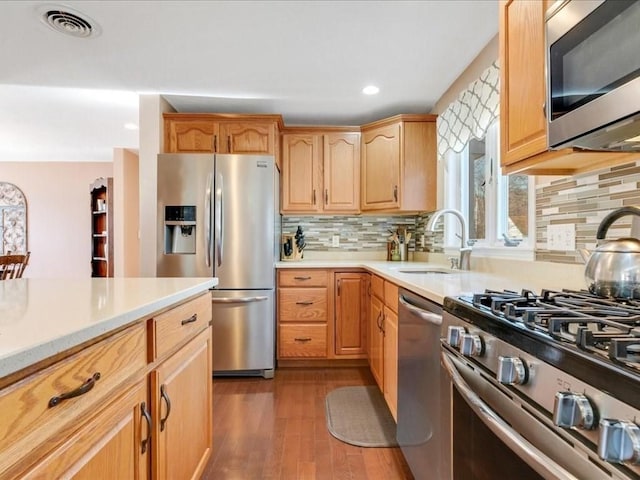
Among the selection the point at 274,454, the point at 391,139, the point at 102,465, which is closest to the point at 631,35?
the point at 102,465

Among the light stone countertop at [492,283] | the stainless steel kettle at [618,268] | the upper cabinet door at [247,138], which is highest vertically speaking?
the upper cabinet door at [247,138]

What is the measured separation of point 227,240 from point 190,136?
989 mm

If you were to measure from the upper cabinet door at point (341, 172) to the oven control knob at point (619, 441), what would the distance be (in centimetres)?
292

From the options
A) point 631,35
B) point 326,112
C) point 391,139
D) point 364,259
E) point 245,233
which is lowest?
point 364,259

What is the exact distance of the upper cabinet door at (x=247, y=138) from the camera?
3.04m

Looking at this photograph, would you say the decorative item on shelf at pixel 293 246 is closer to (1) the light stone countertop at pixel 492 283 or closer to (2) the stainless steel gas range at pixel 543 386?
(1) the light stone countertop at pixel 492 283

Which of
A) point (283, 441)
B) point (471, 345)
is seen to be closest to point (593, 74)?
point (471, 345)

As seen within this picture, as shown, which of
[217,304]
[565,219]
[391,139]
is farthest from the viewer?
[391,139]

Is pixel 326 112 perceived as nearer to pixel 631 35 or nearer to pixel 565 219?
pixel 565 219

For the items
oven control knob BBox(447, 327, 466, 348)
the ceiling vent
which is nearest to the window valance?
oven control knob BBox(447, 327, 466, 348)

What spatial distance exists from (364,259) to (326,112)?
1.45 m

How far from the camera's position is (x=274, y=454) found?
1.81 meters

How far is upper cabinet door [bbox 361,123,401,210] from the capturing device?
3105 mm

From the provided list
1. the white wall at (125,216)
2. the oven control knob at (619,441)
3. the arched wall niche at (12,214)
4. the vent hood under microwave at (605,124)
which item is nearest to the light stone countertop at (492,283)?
the vent hood under microwave at (605,124)
